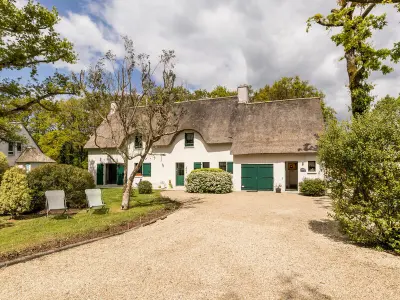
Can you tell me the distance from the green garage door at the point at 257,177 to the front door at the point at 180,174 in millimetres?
5450

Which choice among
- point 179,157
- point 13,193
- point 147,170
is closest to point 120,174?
point 147,170

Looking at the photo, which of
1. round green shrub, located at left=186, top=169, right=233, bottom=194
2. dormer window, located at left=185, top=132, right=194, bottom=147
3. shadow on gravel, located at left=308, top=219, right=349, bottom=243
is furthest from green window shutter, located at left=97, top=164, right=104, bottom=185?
shadow on gravel, located at left=308, top=219, right=349, bottom=243

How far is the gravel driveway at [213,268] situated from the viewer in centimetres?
480

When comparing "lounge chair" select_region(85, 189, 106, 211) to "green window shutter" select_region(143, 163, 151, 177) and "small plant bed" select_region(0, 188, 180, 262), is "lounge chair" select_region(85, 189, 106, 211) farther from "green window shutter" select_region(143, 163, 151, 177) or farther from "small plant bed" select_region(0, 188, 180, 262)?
"green window shutter" select_region(143, 163, 151, 177)

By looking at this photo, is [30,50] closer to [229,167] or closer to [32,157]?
[229,167]

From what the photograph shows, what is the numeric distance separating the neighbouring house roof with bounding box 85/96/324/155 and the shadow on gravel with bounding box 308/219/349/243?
10.00 meters

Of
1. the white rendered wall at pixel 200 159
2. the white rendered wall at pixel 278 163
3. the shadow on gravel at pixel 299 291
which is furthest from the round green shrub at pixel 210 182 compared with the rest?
the shadow on gravel at pixel 299 291

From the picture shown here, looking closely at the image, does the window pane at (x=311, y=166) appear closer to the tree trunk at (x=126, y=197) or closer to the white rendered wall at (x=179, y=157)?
the white rendered wall at (x=179, y=157)

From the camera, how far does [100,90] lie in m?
13.5

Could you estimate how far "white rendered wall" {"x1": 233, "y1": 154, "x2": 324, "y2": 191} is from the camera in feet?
65.0

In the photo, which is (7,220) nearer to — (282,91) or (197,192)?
(197,192)

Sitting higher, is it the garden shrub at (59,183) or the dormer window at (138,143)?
the dormer window at (138,143)

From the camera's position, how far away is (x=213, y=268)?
19.1 feet

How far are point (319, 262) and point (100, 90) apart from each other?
39.3ft
